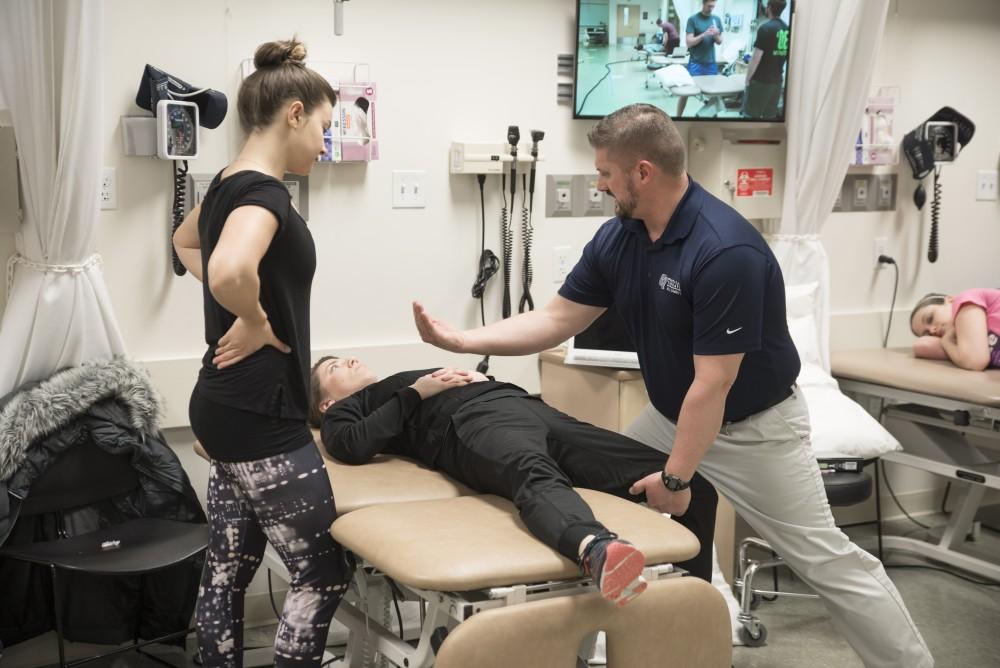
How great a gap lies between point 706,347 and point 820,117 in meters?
1.87

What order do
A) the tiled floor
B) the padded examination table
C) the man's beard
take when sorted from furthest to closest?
the padded examination table
the tiled floor
the man's beard

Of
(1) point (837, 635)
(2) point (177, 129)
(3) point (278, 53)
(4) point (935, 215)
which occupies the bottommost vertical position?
(1) point (837, 635)

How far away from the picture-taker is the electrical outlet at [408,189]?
336 cm

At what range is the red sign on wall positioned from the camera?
3867mm

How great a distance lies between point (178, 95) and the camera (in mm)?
2922

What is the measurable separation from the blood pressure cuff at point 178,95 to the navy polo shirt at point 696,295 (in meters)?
1.16

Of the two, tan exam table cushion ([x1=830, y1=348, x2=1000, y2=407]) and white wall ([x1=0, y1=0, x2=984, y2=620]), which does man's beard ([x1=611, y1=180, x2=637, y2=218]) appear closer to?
white wall ([x1=0, y1=0, x2=984, y2=620])

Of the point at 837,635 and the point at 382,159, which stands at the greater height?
the point at 382,159

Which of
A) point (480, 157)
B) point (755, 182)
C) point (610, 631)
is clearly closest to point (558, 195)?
point (480, 157)

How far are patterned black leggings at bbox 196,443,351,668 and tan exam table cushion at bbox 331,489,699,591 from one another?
0.08 metres

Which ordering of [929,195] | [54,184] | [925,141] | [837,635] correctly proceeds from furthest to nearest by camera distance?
[929,195] < [925,141] < [837,635] < [54,184]

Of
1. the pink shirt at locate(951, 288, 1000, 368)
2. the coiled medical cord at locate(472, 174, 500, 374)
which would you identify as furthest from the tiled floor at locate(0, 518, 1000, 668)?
the coiled medical cord at locate(472, 174, 500, 374)

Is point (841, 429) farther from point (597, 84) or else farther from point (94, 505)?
point (94, 505)

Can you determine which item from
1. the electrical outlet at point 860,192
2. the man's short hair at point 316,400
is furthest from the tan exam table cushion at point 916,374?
the man's short hair at point 316,400
